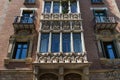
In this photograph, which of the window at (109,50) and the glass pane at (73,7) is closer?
the window at (109,50)

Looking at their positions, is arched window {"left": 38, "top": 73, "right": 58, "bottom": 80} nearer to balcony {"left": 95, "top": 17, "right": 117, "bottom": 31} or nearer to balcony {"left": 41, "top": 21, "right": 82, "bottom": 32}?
balcony {"left": 41, "top": 21, "right": 82, "bottom": 32}

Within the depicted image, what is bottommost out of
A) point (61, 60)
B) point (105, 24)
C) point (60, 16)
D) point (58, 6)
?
point (61, 60)

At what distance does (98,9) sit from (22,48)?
30.9 ft

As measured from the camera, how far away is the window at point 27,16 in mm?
19450

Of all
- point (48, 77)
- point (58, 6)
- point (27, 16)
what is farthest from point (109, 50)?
point (27, 16)

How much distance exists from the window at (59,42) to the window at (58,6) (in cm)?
287

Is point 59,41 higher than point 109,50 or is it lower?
higher

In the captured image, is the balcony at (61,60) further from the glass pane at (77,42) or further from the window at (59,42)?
the glass pane at (77,42)

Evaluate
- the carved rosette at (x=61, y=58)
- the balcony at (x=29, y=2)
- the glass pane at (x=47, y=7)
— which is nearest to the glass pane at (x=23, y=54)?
the carved rosette at (x=61, y=58)

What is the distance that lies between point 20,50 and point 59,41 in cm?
379

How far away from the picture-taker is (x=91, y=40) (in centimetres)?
1848

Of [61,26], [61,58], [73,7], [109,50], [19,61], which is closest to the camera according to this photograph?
[61,58]

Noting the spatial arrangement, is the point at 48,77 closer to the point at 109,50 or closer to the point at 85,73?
the point at 85,73

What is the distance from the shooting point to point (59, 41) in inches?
663
